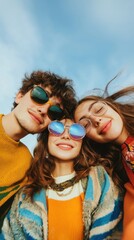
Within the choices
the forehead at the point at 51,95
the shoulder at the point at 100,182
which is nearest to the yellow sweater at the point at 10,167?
the forehead at the point at 51,95

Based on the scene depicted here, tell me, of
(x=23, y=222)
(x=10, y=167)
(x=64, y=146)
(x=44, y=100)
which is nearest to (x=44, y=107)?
(x=44, y=100)

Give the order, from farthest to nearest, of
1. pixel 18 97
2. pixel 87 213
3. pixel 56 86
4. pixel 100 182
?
pixel 18 97, pixel 56 86, pixel 100 182, pixel 87 213

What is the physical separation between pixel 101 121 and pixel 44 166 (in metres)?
0.85

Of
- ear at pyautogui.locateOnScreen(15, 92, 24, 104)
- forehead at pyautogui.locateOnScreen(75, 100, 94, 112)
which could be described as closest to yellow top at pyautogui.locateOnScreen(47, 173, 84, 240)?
forehead at pyautogui.locateOnScreen(75, 100, 94, 112)

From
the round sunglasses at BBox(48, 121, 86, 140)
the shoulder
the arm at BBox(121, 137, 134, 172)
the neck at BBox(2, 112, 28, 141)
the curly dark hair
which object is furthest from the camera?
the curly dark hair

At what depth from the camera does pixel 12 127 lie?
10.4ft

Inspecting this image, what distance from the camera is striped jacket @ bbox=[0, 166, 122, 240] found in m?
2.63

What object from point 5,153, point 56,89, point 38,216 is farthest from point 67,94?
point 38,216

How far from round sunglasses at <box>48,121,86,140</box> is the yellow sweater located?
0.49 m

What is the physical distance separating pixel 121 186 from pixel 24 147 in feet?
4.07

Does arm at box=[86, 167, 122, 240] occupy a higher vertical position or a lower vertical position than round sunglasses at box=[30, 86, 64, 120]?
lower

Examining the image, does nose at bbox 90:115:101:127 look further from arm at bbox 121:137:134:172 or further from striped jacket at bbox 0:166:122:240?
striped jacket at bbox 0:166:122:240

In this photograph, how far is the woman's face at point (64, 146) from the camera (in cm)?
299

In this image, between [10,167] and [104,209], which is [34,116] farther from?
[104,209]
